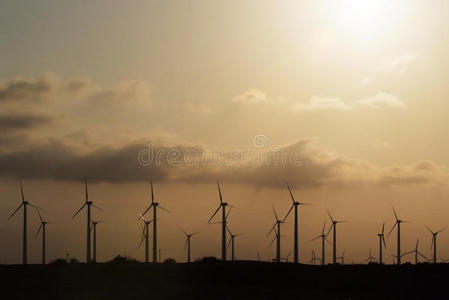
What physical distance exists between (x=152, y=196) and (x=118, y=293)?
215 ft

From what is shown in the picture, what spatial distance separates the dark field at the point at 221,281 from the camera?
124875 millimetres

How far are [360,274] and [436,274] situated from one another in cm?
1378

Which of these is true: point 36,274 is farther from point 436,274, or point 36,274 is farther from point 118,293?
point 436,274

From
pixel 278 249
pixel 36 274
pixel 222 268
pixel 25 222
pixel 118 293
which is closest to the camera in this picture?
pixel 118 293

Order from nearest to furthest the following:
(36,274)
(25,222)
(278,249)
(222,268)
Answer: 1. (36,274)
2. (222,268)
3. (25,222)
4. (278,249)

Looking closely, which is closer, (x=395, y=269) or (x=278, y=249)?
(x=395, y=269)

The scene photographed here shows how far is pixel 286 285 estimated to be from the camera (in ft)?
458

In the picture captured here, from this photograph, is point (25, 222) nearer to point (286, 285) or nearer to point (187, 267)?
point (187, 267)

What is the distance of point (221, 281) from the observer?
5541 inches

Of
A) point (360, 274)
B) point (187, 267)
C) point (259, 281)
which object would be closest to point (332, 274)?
point (360, 274)

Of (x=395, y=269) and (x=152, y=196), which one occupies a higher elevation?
(x=152, y=196)

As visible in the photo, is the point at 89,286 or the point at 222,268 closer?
the point at 89,286

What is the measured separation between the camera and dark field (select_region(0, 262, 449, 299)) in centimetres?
12488

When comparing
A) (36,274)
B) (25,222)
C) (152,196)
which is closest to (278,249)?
(152,196)
